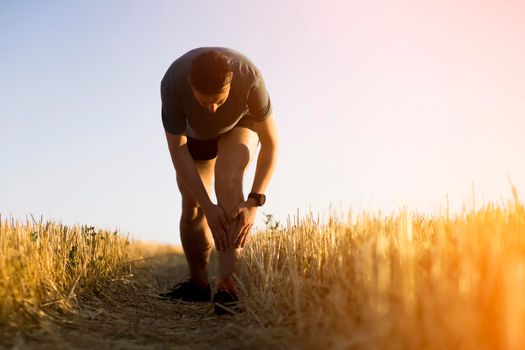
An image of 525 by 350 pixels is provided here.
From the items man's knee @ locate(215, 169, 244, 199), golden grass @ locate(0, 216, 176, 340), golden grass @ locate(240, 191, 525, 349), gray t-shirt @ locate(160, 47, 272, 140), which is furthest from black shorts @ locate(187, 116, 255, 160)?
golden grass @ locate(240, 191, 525, 349)

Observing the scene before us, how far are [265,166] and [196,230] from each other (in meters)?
1.14

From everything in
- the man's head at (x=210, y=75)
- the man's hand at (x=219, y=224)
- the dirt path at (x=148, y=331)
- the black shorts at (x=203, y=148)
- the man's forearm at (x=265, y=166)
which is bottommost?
the dirt path at (x=148, y=331)

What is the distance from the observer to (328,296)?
262 centimetres

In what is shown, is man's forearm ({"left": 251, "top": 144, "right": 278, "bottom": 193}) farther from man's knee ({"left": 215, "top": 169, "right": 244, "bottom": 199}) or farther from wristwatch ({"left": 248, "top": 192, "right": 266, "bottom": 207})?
man's knee ({"left": 215, "top": 169, "right": 244, "bottom": 199})

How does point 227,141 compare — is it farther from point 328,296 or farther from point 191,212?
point 328,296

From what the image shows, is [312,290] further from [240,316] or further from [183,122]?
[183,122]

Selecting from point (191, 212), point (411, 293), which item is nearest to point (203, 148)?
point (191, 212)

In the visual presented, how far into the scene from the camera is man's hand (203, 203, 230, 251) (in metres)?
3.64

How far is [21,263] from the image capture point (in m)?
3.29

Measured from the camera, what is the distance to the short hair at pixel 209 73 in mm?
3281

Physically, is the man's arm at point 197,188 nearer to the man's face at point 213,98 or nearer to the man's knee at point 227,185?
the man's knee at point 227,185

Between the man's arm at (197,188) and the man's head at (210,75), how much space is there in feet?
2.03

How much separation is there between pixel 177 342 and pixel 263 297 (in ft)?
2.02

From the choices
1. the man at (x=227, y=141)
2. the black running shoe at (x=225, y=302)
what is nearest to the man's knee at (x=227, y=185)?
the man at (x=227, y=141)
